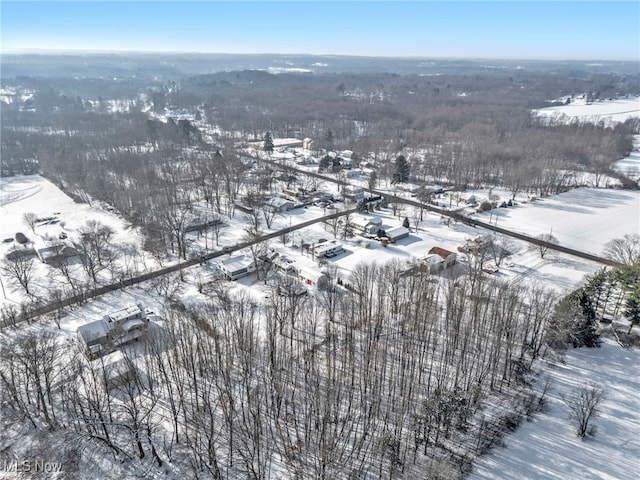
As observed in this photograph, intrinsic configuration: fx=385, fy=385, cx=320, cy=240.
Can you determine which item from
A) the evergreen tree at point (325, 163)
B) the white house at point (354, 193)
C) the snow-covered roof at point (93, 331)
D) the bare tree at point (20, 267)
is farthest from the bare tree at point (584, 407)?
the evergreen tree at point (325, 163)

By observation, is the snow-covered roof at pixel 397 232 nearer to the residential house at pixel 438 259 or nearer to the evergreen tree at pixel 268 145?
the residential house at pixel 438 259

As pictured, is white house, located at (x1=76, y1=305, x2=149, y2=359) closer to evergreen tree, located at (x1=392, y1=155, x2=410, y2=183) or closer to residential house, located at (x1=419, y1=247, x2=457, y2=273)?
residential house, located at (x1=419, y1=247, x2=457, y2=273)

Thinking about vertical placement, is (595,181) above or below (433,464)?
above

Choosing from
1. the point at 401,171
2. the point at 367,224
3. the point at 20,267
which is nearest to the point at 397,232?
the point at 367,224

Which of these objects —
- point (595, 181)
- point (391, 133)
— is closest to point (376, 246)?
point (595, 181)

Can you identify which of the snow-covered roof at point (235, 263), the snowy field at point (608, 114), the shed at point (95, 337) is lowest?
the shed at point (95, 337)

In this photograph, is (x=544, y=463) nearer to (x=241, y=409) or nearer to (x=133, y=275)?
(x=241, y=409)

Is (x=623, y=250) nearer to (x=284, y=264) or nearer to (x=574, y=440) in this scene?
(x=574, y=440)
